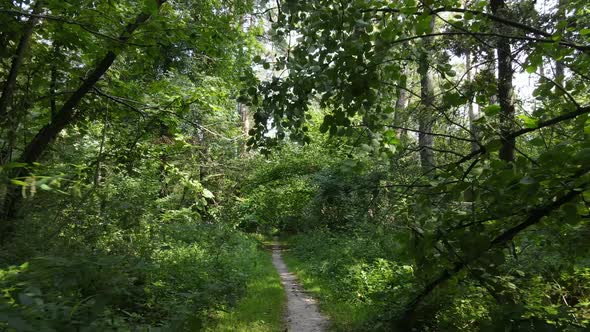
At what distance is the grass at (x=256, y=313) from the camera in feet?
24.5

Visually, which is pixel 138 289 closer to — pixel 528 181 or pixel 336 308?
pixel 528 181

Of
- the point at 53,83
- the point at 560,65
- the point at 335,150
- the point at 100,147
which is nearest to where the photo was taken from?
the point at 560,65

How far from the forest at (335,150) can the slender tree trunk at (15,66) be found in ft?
0.10

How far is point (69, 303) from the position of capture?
2447mm

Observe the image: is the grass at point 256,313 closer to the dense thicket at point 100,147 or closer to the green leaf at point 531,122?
the dense thicket at point 100,147

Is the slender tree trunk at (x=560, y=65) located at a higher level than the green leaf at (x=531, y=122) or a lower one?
higher

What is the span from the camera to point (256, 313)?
27.9ft

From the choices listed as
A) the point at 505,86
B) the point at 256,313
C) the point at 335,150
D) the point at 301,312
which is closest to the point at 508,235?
the point at 335,150

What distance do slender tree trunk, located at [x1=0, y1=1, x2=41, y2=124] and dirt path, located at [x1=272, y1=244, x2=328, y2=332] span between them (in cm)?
573

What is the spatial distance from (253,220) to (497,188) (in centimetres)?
2750

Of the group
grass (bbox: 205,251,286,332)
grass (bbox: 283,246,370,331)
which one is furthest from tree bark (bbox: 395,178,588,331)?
grass (bbox: 205,251,286,332)

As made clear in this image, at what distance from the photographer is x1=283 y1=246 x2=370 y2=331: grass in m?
7.65

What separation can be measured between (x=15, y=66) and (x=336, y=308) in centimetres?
731

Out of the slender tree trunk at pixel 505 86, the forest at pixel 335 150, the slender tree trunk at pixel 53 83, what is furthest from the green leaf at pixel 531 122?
the slender tree trunk at pixel 53 83
